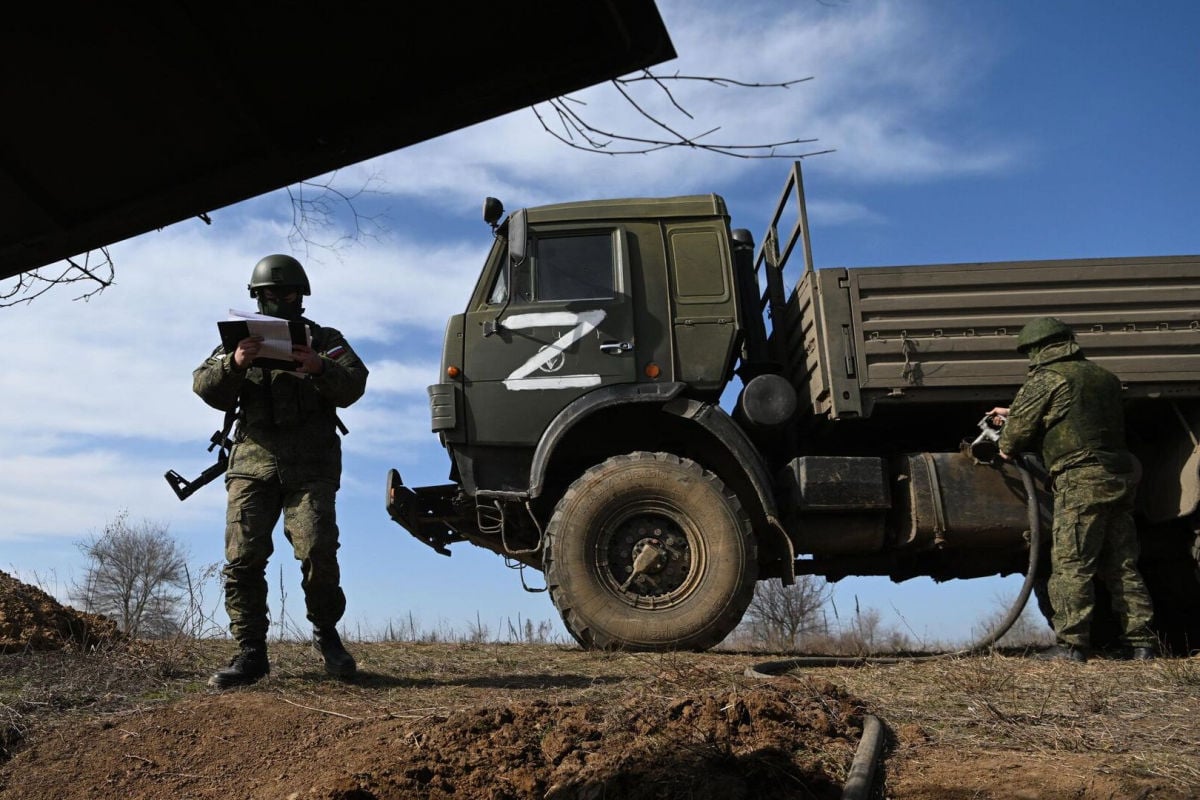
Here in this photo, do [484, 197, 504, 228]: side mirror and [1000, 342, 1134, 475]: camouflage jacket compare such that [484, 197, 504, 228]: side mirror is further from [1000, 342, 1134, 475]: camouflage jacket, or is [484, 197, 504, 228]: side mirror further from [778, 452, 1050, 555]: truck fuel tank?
[1000, 342, 1134, 475]: camouflage jacket

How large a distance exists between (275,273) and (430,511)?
2.06 meters

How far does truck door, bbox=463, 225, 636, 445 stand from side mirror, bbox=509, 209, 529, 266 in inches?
11.9

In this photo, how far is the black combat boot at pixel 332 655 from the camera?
4504 millimetres

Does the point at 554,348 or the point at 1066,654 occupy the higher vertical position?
the point at 554,348

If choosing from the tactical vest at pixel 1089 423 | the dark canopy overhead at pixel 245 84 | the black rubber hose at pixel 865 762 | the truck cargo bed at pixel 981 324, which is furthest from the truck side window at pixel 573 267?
the dark canopy overhead at pixel 245 84

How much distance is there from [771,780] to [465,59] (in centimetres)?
199

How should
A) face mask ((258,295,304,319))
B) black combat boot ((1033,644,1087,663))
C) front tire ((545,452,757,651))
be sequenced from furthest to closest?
front tire ((545,452,757,651)) < black combat boot ((1033,644,1087,663)) < face mask ((258,295,304,319))

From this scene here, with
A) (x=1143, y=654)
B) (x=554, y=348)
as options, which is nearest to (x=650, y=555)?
(x=554, y=348)

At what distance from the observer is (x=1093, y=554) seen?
17.0 ft

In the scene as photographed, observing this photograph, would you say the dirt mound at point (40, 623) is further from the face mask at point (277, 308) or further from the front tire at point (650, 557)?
the front tire at point (650, 557)

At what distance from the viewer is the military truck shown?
5.54 m

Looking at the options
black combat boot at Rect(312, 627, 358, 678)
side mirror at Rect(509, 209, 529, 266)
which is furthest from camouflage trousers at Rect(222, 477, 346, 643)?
side mirror at Rect(509, 209, 529, 266)

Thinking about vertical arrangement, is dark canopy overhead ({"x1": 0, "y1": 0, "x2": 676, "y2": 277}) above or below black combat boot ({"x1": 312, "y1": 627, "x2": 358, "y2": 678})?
above

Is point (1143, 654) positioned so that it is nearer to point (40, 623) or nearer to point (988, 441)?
point (988, 441)
